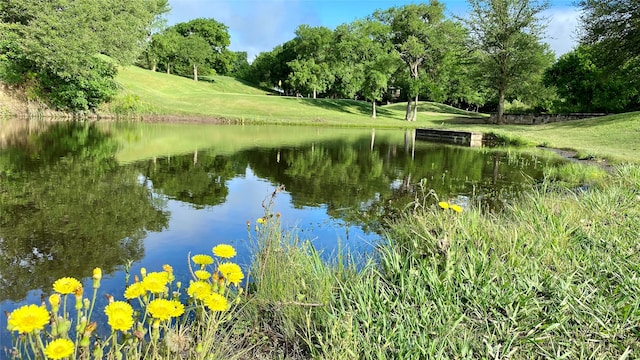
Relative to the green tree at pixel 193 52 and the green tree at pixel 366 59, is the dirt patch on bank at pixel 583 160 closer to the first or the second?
the green tree at pixel 366 59

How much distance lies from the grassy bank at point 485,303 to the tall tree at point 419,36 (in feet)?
134

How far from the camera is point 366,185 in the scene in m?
11.8

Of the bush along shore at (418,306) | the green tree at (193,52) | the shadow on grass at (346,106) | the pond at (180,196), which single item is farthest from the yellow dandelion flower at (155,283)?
the green tree at (193,52)

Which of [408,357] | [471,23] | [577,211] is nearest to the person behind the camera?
[408,357]

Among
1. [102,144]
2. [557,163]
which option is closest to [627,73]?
[557,163]

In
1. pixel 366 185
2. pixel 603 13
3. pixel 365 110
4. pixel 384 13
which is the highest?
pixel 384 13

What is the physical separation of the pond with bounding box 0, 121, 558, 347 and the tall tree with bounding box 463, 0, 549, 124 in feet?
75.1

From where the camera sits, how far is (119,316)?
1730mm

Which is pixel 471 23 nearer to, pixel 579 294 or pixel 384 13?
pixel 384 13

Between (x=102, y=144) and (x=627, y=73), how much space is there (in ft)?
104

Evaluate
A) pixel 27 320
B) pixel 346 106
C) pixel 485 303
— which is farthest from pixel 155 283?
pixel 346 106

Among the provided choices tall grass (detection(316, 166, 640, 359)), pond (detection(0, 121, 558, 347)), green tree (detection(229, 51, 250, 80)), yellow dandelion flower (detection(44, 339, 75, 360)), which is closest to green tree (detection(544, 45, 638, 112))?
pond (detection(0, 121, 558, 347))

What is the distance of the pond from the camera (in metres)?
5.57

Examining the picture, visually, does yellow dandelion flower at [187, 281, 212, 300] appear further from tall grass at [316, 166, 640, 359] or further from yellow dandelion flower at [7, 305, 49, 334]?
tall grass at [316, 166, 640, 359]
